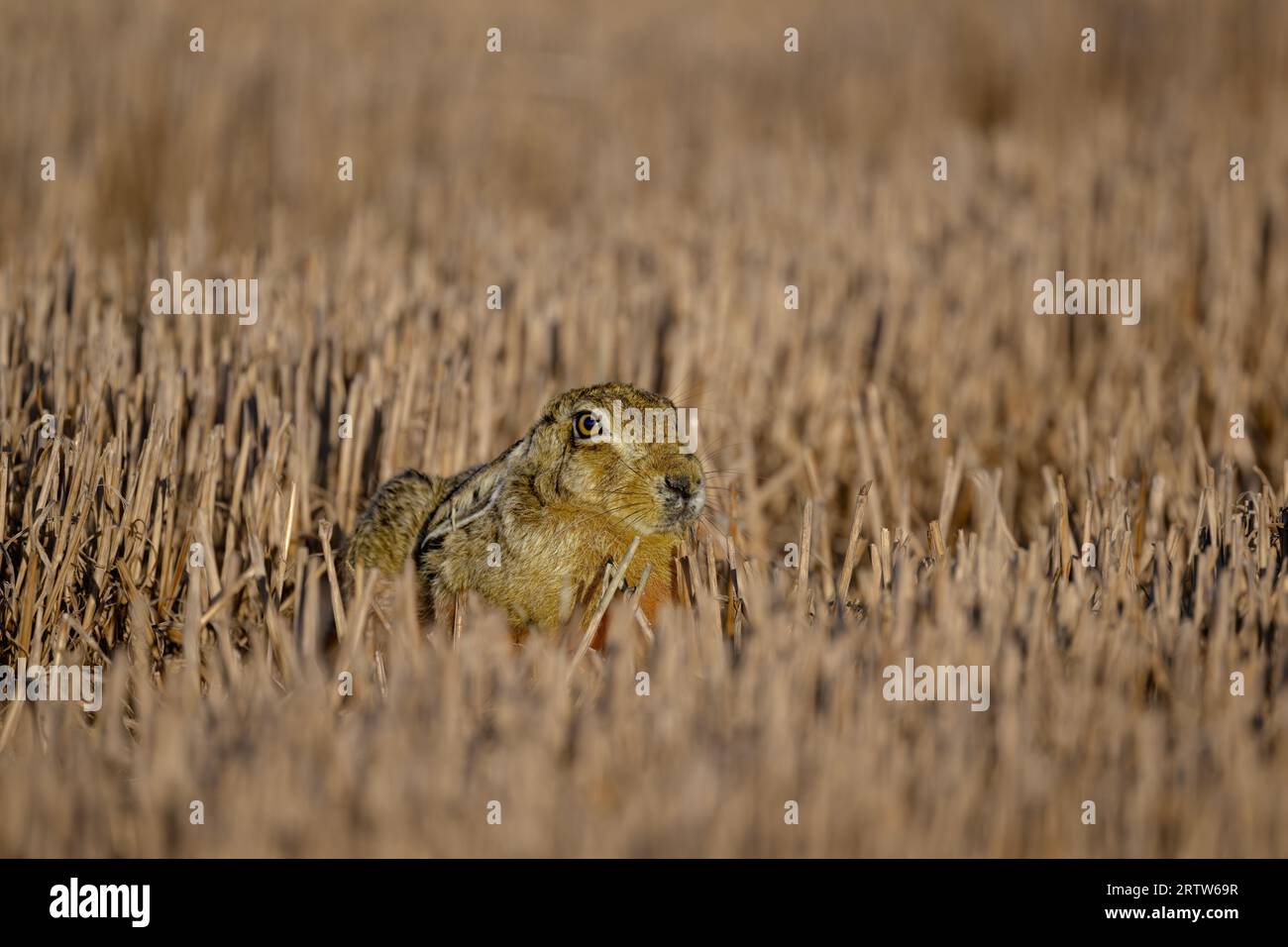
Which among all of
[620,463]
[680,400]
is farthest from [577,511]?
[680,400]

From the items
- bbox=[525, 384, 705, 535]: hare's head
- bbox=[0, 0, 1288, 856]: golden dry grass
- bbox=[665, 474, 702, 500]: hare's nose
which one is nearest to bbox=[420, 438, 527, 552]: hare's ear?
bbox=[525, 384, 705, 535]: hare's head

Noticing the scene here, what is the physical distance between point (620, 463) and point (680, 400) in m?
2.31

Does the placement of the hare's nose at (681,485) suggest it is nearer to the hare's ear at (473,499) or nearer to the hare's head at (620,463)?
the hare's head at (620,463)

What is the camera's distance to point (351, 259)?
257 inches

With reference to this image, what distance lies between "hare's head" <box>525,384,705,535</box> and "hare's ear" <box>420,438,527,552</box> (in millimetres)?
122

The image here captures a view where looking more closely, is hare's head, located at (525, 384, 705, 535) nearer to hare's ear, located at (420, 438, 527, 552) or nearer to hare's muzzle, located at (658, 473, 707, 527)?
hare's muzzle, located at (658, 473, 707, 527)

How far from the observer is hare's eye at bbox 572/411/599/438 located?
359 cm

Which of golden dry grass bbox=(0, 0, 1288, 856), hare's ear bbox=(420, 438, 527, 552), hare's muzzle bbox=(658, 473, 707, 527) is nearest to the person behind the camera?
golden dry grass bbox=(0, 0, 1288, 856)

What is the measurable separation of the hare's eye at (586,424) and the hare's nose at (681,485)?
24 centimetres

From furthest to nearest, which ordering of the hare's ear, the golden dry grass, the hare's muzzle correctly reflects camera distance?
the hare's ear
the hare's muzzle
the golden dry grass

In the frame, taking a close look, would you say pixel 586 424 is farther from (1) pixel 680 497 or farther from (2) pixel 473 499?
(2) pixel 473 499

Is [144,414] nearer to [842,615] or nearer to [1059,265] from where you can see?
[842,615]

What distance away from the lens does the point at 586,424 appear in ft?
11.8

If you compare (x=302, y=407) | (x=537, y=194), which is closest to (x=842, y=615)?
(x=302, y=407)
